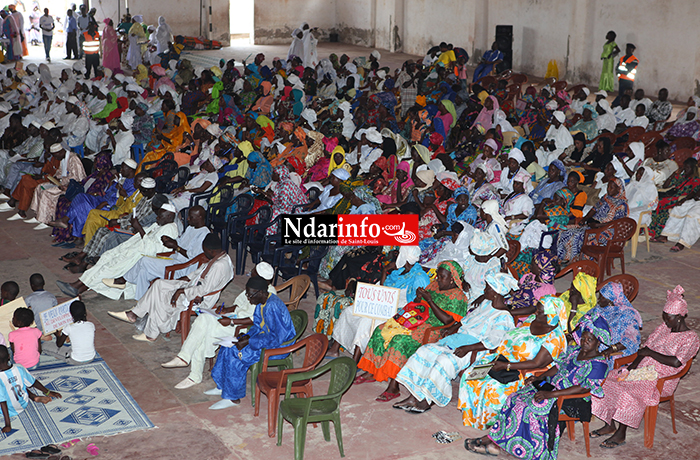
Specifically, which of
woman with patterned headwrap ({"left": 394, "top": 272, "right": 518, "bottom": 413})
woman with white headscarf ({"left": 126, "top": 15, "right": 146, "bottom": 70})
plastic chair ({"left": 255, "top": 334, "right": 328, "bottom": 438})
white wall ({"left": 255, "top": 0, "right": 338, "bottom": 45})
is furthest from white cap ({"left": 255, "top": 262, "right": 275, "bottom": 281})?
white wall ({"left": 255, "top": 0, "right": 338, "bottom": 45})

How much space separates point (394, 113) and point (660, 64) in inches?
336

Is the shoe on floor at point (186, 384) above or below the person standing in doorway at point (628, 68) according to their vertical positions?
below

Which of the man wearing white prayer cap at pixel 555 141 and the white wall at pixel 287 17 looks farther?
the white wall at pixel 287 17

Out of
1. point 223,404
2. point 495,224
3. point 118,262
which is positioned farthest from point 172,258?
point 495,224

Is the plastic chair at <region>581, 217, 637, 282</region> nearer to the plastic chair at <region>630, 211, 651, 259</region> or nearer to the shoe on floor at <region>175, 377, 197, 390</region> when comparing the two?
the plastic chair at <region>630, 211, 651, 259</region>

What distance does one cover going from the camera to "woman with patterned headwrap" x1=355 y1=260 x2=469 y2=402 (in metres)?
5.73

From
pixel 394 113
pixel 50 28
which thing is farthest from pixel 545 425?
pixel 50 28

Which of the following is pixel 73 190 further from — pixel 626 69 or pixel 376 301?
pixel 626 69

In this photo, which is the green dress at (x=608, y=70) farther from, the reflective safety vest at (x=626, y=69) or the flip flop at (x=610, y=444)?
the flip flop at (x=610, y=444)

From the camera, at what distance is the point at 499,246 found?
682 cm

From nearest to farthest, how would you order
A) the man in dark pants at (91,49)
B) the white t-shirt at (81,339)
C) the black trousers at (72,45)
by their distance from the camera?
1. the white t-shirt at (81,339)
2. the man in dark pants at (91,49)
3. the black trousers at (72,45)

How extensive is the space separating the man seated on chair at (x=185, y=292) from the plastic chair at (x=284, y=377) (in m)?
1.28

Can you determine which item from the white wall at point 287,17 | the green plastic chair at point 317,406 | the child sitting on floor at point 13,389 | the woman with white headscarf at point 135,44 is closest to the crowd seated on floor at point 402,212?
the green plastic chair at point 317,406

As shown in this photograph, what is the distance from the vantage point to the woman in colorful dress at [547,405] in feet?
16.0
